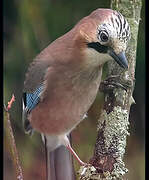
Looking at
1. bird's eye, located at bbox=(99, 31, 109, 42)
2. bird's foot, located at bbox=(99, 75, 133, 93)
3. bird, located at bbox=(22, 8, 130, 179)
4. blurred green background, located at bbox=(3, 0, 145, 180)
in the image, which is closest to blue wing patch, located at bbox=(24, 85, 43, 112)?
bird, located at bbox=(22, 8, 130, 179)

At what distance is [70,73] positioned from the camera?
9.29 feet

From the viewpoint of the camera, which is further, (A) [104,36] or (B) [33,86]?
(B) [33,86]

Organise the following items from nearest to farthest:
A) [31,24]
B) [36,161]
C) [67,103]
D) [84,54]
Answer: [84,54]
[67,103]
[31,24]
[36,161]

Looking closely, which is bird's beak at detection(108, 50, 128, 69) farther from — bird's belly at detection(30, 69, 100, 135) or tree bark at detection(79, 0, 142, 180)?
bird's belly at detection(30, 69, 100, 135)

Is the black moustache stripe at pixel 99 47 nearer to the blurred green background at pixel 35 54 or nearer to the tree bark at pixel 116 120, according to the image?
the tree bark at pixel 116 120

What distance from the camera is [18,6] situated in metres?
4.20

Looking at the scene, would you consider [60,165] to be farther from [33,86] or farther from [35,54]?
[35,54]

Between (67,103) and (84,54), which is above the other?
(84,54)

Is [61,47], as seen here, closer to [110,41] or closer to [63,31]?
[110,41]

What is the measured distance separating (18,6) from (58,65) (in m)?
1.48

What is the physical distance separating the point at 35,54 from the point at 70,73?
1.29 meters

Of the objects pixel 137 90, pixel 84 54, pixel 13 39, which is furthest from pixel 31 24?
pixel 84 54

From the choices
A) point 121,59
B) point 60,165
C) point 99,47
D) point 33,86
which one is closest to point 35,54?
point 33,86

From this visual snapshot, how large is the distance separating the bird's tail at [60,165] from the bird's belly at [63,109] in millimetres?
177
